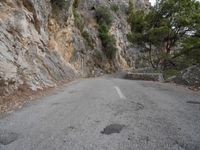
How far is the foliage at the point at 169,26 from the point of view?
2027 centimetres

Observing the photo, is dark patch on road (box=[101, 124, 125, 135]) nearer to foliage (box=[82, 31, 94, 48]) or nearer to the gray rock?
the gray rock

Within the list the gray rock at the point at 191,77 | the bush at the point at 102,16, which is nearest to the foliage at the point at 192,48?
the gray rock at the point at 191,77

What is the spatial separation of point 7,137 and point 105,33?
112ft

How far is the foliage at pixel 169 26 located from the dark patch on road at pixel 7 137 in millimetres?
17149

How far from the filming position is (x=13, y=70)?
8820mm

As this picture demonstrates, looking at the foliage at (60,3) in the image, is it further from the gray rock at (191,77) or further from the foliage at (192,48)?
the gray rock at (191,77)

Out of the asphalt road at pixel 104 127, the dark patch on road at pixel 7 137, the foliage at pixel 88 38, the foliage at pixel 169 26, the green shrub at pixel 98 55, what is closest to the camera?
the asphalt road at pixel 104 127

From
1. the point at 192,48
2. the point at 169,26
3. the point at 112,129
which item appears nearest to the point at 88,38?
the point at 169,26

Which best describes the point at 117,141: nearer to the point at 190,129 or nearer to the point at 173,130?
the point at 173,130

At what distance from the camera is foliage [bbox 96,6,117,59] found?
122 feet

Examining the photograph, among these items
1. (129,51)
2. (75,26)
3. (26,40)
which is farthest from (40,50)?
(129,51)

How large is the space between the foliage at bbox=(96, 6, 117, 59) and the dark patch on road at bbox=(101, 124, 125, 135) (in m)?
33.3

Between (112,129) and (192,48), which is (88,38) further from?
(112,129)

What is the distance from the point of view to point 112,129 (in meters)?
4.31
